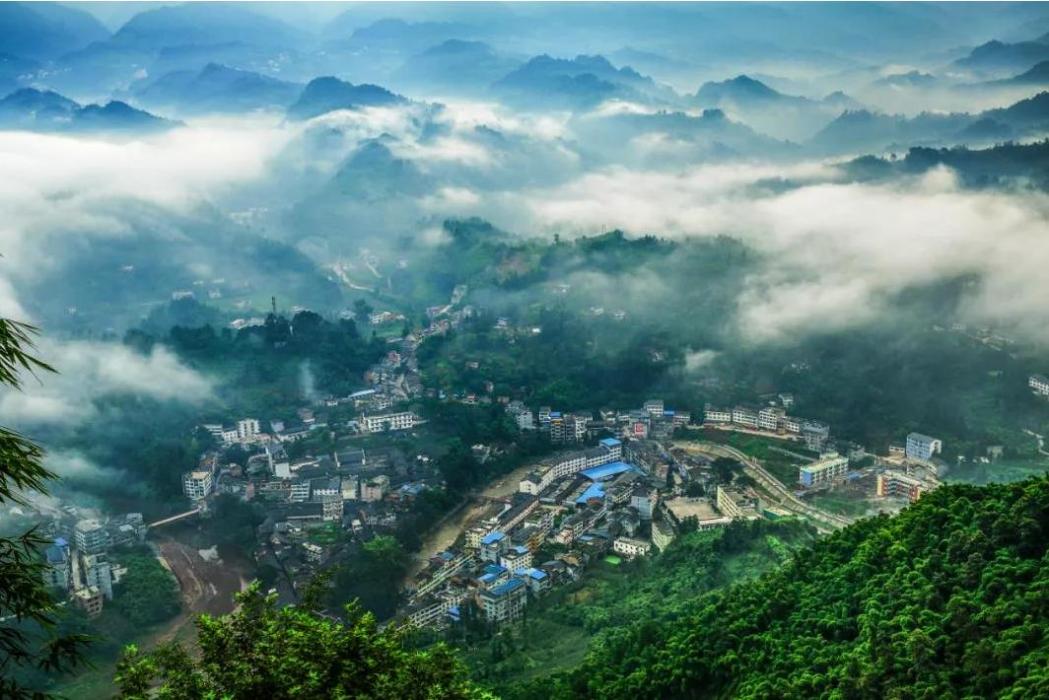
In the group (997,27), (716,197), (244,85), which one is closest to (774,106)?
(997,27)

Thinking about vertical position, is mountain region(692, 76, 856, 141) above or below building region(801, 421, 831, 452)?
above

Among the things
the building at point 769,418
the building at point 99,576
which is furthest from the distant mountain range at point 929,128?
the building at point 99,576

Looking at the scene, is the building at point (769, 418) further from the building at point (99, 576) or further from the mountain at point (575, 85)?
the mountain at point (575, 85)

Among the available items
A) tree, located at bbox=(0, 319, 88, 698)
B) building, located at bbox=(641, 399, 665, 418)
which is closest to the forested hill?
tree, located at bbox=(0, 319, 88, 698)

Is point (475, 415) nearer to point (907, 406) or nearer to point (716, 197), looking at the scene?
point (907, 406)

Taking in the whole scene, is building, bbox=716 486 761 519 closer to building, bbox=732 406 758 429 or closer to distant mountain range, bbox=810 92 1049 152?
building, bbox=732 406 758 429

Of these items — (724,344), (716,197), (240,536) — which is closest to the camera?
(240,536)
